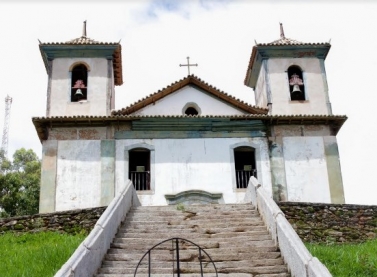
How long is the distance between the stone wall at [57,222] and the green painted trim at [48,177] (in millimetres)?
3307

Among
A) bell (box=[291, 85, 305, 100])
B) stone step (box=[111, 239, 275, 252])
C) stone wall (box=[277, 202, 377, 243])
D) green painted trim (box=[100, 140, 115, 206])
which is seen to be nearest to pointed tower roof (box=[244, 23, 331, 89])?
bell (box=[291, 85, 305, 100])

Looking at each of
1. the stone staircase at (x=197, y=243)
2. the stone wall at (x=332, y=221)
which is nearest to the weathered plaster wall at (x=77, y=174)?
the stone staircase at (x=197, y=243)

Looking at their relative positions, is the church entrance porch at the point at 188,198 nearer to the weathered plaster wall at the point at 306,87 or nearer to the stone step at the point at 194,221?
the weathered plaster wall at the point at 306,87

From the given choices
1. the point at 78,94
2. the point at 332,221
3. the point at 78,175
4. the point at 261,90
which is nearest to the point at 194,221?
the point at 332,221

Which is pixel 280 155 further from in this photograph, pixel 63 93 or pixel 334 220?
pixel 63 93

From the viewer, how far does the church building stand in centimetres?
1678

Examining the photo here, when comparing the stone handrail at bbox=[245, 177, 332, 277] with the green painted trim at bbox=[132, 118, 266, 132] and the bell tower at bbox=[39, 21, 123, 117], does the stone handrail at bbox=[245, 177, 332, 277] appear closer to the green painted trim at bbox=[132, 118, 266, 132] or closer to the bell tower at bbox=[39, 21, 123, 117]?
Answer: the green painted trim at bbox=[132, 118, 266, 132]

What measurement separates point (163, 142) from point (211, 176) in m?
2.04

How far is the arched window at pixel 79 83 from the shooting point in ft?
61.1

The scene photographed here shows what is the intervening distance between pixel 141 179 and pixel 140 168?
0.41 meters

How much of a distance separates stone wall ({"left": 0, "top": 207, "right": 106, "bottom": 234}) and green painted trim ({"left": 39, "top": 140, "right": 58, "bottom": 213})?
3307mm

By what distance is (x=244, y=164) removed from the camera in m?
17.9

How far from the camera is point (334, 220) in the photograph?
42.9 ft

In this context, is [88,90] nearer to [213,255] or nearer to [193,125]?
[193,125]
